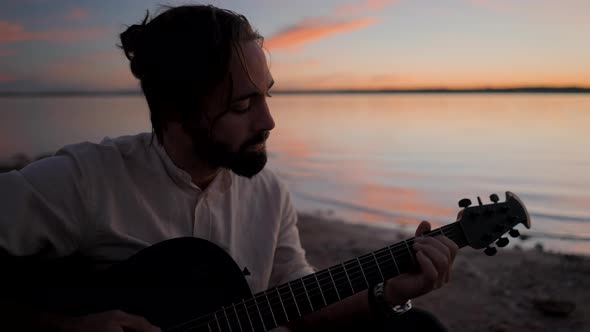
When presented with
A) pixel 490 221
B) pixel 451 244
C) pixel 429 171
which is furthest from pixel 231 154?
pixel 429 171

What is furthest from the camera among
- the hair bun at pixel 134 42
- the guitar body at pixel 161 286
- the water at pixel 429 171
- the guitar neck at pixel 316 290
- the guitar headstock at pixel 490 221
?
the water at pixel 429 171

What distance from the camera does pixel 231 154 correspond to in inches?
92.7

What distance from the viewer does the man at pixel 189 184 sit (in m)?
2.02

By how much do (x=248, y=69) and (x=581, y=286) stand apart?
4616 millimetres

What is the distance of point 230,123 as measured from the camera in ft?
7.74

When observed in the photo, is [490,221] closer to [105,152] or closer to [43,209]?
[105,152]

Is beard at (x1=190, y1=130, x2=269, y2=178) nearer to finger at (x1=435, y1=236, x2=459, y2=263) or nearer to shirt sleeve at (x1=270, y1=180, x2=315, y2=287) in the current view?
shirt sleeve at (x1=270, y1=180, x2=315, y2=287)

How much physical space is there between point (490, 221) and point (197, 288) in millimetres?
1351

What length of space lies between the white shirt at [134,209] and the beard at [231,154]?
141 millimetres

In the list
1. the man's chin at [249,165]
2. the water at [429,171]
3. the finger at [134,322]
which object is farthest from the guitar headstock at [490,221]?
the water at [429,171]

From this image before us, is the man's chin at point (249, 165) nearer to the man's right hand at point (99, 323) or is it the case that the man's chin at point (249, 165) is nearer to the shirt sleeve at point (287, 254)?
the shirt sleeve at point (287, 254)

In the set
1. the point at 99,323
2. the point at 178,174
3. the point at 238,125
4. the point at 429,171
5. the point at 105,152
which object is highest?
the point at 238,125

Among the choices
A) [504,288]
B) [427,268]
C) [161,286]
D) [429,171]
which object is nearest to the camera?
[161,286]

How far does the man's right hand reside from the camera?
1878 millimetres
